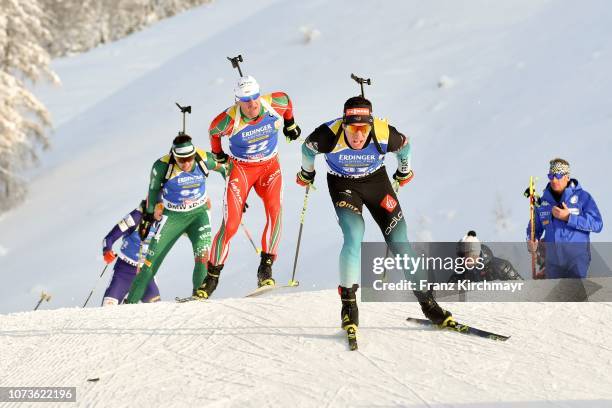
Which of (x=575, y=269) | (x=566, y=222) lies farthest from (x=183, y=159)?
(x=575, y=269)

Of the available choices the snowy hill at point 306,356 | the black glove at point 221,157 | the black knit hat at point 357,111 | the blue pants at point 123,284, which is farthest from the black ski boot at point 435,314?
the blue pants at point 123,284

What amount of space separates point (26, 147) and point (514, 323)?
19.8 meters

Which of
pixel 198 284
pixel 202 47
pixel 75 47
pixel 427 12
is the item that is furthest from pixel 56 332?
pixel 75 47

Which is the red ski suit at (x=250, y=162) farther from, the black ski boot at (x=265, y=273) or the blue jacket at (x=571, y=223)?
the blue jacket at (x=571, y=223)

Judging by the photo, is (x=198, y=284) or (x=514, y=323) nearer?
(x=514, y=323)

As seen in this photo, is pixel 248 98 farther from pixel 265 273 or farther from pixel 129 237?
pixel 129 237

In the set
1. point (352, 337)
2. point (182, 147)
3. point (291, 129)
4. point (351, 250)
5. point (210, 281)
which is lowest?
point (352, 337)

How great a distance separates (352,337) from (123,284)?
14.8 feet

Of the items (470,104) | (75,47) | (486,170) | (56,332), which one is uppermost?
(75,47)

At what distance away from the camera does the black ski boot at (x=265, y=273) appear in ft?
29.6

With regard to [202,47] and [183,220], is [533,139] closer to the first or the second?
[183,220]

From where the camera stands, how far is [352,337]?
22.5 feet

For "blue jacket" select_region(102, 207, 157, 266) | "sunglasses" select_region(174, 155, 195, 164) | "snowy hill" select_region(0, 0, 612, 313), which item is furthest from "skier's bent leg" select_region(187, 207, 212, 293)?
"snowy hill" select_region(0, 0, 612, 313)

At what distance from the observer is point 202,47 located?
29.2 m
